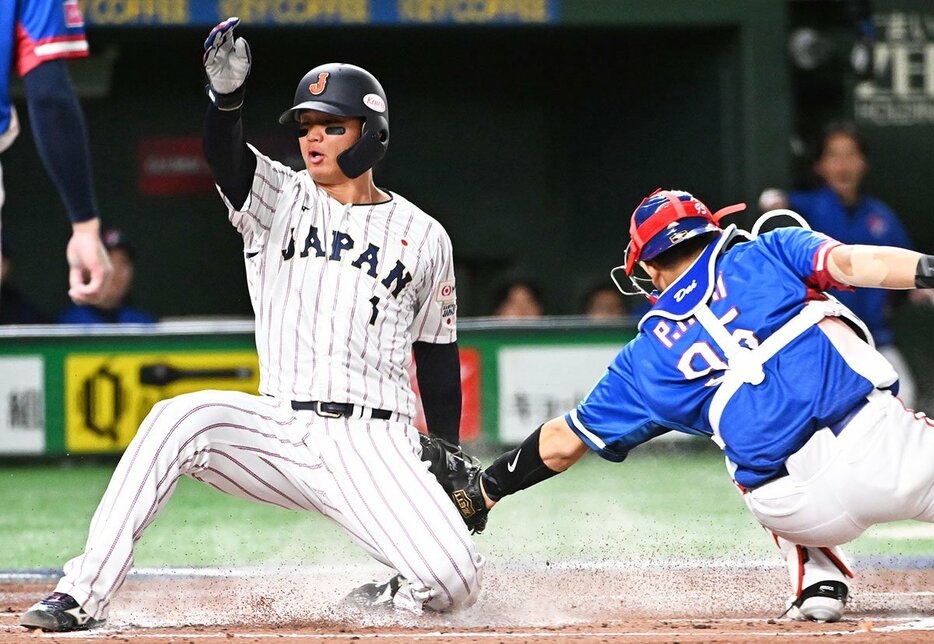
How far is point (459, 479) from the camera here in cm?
452

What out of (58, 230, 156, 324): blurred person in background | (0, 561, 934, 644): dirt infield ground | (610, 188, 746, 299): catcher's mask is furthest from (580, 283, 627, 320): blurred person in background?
(610, 188, 746, 299): catcher's mask

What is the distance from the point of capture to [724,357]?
3.88m

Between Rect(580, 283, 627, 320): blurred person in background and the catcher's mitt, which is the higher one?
Rect(580, 283, 627, 320): blurred person in background

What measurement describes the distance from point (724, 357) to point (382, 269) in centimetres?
105

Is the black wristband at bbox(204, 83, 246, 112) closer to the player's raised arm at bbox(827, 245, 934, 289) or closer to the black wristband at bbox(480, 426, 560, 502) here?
the black wristband at bbox(480, 426, 560, 502)

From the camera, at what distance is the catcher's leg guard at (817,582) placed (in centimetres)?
412

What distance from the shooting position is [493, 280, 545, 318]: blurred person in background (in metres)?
9.34

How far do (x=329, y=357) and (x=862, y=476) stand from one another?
146 centimetres

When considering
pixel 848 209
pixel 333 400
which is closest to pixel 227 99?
pixel 333 400

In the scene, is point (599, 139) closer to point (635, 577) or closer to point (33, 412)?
point (33, 412)

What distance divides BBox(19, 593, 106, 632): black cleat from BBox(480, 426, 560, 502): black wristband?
3.92ft

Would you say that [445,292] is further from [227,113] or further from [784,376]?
[784,376]

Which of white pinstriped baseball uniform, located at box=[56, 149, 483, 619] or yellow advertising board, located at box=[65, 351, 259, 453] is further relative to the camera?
yellow advertising board, located at box=[65, 351, 259, 453]

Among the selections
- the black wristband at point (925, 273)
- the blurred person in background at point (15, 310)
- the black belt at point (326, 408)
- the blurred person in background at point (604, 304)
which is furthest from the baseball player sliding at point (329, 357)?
the blurred person in background at point (15, 310)
